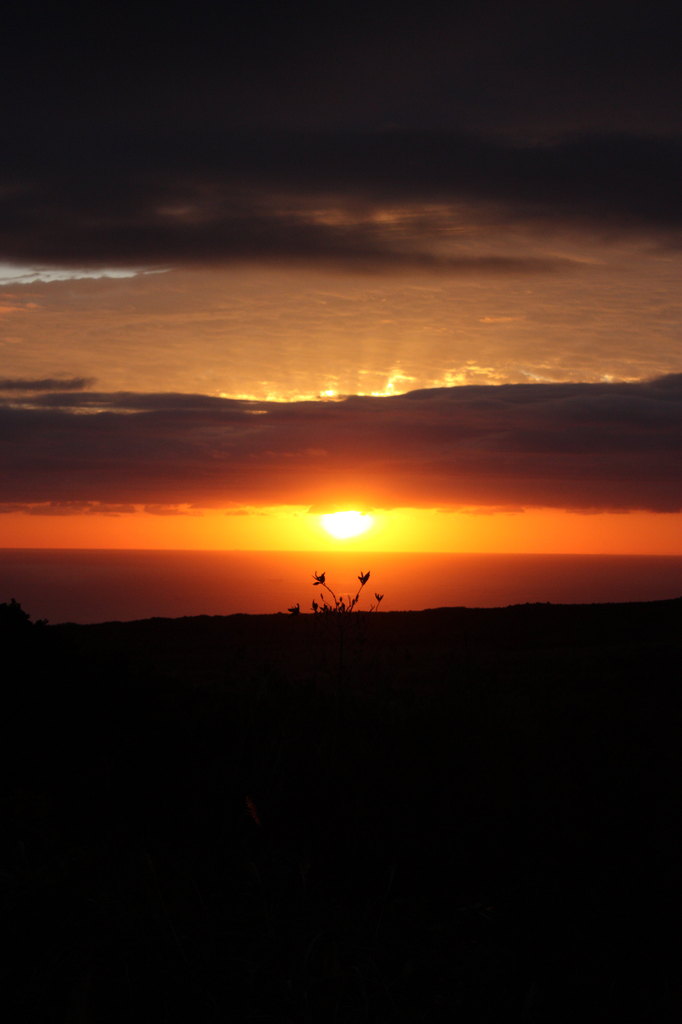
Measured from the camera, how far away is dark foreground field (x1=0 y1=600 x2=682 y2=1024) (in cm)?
442

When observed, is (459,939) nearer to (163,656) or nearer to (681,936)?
(681,936)

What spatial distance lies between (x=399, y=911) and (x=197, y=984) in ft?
4.39

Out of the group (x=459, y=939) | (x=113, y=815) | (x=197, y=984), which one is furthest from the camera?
(x=113, y=815)

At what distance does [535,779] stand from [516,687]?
3972 mm

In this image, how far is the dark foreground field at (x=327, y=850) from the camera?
4418mm

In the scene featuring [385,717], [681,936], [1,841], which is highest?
[385,717]

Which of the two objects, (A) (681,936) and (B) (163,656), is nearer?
(A) (681,936)

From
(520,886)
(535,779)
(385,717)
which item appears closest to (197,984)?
(520,886)

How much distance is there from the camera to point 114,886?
536 centimetres

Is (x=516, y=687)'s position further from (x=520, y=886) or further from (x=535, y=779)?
(x=520, y=886)

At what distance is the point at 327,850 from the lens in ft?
19.2

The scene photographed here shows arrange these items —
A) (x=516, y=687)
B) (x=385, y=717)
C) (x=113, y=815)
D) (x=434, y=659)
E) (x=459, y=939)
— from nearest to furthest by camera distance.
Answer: (x=459, y=939) < (x=113, y=815) < (x=385, y=717) < (x=516, y=687) < (x=434, y=659)

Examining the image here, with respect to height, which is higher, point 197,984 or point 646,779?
point 646,779

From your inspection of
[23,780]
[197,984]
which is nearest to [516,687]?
[23,780]
